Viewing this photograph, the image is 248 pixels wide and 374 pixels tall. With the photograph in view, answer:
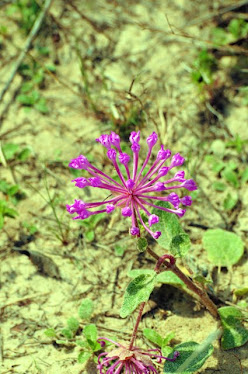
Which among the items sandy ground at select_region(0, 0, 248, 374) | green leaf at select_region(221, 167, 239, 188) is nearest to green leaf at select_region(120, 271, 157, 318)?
sandy ground at select_region(0, 0, 248, 374)

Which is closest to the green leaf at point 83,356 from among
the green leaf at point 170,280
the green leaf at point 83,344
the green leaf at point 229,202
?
the green leaf at point 83,344

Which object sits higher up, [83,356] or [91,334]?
[91,334]

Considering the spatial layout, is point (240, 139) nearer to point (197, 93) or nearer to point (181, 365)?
point (197, 93)

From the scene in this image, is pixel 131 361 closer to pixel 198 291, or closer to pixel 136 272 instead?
pixel 198 291

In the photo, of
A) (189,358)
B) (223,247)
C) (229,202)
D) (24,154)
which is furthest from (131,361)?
(24,154)

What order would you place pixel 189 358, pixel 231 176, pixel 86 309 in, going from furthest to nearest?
1. pixel 231 176
2. pixel 86 309
3. pixel 189 358

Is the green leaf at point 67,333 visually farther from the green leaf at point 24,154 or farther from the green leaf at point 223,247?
the green leaf at point 24,154

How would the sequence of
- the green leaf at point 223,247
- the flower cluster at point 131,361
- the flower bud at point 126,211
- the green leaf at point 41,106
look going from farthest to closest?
1. the green leaf at point 41,106
2. the green leaf at point 223,247
3. the flower cluster at point 131,361
4. the flower bud at point 126,211
